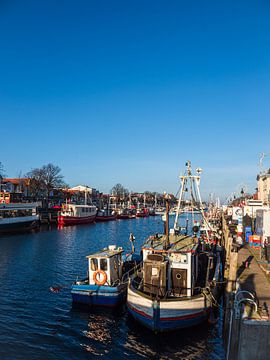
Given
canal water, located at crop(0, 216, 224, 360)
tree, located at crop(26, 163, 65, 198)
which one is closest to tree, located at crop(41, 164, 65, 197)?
tree, located at crop(26, 163, 65, 198)

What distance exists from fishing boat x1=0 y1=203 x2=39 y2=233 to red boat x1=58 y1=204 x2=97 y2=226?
778 cm

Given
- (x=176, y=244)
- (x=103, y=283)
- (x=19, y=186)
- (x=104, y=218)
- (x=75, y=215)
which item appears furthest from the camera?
(x=19, y=186)

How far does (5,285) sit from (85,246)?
77.3 ft

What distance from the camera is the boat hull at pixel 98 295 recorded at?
2238cm

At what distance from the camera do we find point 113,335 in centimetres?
1933

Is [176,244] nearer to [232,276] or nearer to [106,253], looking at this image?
[232,276]

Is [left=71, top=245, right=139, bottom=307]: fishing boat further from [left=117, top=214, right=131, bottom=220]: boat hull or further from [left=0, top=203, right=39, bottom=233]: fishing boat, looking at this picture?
[left=117, top=214, right=131, bottom=220]: boat hull

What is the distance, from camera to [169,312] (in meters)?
18.1

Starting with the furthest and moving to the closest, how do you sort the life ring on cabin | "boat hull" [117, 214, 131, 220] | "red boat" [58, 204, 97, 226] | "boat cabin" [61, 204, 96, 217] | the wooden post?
"boat hull" [117, 214, 131, 220]
"boat cabin" [61, 204, 96, 217]
"red boat" [58, 204, 97, 226]
the life ring on cabin
the wooden post

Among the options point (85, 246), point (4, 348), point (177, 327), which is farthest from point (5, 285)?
point (85, 246)

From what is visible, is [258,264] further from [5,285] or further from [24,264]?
[24,264]

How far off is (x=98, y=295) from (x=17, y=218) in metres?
53.4

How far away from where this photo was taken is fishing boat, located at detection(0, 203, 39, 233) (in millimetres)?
67269

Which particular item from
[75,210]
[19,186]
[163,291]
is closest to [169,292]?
[163,291]
